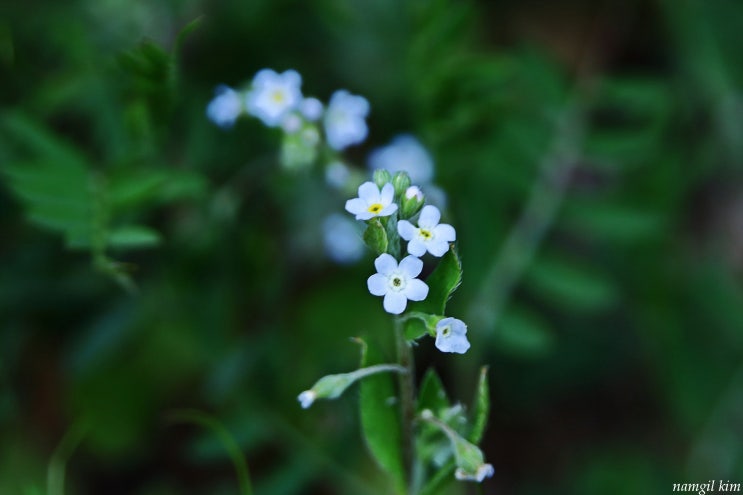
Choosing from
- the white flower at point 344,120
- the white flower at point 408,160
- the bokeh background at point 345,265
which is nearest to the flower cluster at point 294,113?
the white flower at point 344,120

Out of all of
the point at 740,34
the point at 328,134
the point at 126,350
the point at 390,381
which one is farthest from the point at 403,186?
the point at 740,34

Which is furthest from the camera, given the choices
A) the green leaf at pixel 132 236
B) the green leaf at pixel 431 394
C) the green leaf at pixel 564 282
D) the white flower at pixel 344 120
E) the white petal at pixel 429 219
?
the green leaf at pixel 564 282

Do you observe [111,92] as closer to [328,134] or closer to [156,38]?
[156,38]

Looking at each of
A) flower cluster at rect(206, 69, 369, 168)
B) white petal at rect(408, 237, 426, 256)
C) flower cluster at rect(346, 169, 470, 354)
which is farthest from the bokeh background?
white petal at rect(408, 237, 426, 256)

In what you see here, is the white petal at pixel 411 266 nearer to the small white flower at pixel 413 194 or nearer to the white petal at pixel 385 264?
the white petal at pixel 385 264

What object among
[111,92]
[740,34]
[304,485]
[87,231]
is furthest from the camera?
[740,34]
